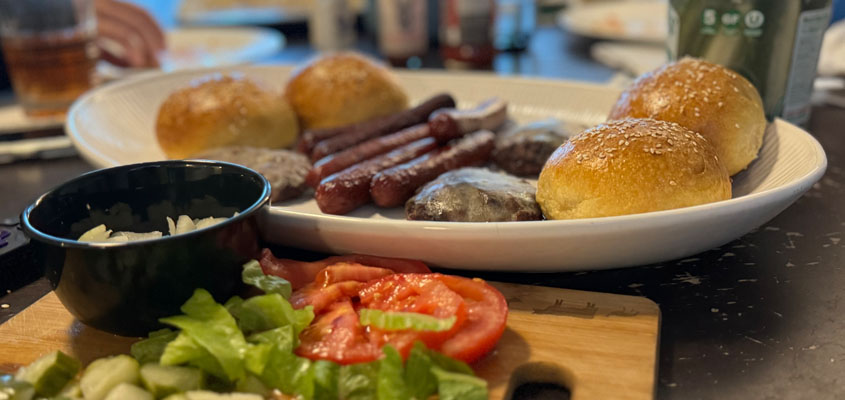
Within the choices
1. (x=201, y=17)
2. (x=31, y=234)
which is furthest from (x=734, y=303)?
(x=201, y=17)

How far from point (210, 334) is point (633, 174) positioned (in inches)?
31.3

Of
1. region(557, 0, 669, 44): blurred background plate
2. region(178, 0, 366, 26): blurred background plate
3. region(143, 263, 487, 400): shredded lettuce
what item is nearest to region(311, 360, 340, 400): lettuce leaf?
region(143, 263, 487, 400): shredded lettuce

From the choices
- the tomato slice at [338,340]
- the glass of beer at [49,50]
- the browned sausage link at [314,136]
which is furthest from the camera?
the glass of beer at [49,50]

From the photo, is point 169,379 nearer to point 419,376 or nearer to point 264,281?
point 264,281

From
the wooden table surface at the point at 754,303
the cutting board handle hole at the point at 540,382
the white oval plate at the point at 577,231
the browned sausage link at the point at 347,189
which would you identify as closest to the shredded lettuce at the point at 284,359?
the cutting board handle hole at the point at 540,382

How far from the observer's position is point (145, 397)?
93 centimetres

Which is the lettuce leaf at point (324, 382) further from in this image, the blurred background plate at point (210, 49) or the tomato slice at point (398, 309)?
the blurred background plate at point (210, 49)

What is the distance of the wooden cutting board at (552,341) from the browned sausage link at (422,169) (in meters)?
0.44

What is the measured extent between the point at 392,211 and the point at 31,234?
795 millimetres

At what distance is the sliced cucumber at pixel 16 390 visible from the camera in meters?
0.92

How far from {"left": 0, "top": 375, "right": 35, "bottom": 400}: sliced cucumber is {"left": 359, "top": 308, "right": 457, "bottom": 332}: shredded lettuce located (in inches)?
18.7

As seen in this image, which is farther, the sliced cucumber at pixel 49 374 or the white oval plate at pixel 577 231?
the white oval plate at pixel 577 231

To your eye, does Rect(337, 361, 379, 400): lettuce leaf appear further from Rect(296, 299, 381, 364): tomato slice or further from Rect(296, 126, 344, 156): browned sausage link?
Rect(296, 126, 344, 156): browned sausage link

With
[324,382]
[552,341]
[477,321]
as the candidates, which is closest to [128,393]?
[324,382]
